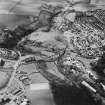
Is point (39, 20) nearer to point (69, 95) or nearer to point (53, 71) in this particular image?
point (53, 71)

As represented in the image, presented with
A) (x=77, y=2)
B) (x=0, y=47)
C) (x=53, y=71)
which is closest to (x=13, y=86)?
(x=53, y=71)

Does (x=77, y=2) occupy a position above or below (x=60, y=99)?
above

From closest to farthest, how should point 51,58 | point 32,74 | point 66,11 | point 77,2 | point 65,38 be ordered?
point 32,74
point 51,58
point 65,38
point 66,11
point 77,2

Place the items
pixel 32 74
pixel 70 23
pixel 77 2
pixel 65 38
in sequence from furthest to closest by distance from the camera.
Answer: pixel 77 2 → pixel 70 23 → pixel 65 38 → pixel 32 74

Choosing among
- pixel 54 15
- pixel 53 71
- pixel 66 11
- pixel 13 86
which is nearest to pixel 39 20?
pixel 54 15

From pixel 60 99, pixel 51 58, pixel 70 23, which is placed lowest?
pixel 60 99

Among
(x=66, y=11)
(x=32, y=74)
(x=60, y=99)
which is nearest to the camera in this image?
(x=60, y=99)

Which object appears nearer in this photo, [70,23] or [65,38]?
[65,38]

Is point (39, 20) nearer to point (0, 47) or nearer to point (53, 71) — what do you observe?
point (0, 47)

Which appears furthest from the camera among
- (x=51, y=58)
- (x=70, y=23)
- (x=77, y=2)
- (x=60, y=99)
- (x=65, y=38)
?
(x=77, y=2)
